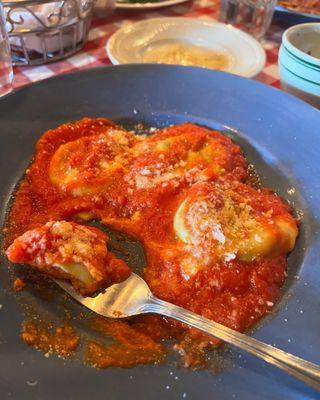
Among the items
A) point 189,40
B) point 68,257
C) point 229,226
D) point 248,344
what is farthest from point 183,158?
point 189,40

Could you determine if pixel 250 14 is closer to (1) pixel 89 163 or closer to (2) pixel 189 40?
(2) pixel 189 40

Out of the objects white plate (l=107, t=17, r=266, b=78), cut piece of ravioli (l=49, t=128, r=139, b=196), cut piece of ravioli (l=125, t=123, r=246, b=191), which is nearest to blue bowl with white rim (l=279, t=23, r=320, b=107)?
white plate (l=107, t=17, r=266, b=78)

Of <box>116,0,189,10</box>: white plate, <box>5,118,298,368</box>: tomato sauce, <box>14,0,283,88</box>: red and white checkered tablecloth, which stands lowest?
<box>5,118,298,368</box>: tomato sauce

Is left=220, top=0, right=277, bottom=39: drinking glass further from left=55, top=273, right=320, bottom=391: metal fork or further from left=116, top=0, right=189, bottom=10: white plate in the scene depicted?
left=55, top=273, right=320, bottom=391: metal fork

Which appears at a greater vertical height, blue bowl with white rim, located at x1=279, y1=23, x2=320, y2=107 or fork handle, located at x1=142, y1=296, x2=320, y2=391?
blue bowl with white rim, located at x1=279, y1=23, x2=320, y2=107

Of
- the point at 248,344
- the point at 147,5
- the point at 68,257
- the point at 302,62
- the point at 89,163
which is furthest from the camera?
the point at 147,5

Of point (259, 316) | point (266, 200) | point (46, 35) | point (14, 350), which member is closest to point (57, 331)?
point (14, 350)

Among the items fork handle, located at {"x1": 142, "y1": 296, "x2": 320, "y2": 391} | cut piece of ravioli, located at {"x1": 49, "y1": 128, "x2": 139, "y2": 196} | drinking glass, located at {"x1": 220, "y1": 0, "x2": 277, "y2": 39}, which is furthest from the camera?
drinking glass, located at {"x1": 220, "y1": 0, "x2": 277, "y2": 39}
